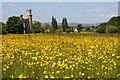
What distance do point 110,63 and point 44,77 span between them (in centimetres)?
219

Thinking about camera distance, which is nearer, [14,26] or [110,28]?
[110,28]

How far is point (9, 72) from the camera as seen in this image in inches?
279

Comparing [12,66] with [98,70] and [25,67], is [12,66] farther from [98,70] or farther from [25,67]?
[98,70]

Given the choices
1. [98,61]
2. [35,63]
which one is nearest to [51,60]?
[35,63]

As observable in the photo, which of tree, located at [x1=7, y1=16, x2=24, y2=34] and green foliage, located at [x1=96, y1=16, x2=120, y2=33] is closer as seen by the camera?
green foliage, located at [x1=96, y1=16, x2=120, y2=33]

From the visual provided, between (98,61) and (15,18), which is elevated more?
(15,18)

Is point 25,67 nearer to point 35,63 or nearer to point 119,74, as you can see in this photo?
point 35,63

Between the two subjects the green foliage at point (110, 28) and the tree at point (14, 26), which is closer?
the green foliage at point (110, 28)

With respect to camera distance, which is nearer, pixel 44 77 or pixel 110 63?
pixel 44 77

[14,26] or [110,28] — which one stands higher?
[14,26]

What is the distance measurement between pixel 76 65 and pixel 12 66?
1.49 meters

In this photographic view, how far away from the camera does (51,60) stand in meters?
8.43

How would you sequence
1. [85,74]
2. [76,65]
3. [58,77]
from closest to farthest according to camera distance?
1. [58,77]
2. [85,74]
3. [76,65]

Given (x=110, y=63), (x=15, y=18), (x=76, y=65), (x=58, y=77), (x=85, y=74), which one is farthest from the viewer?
(x=15, y=18)
